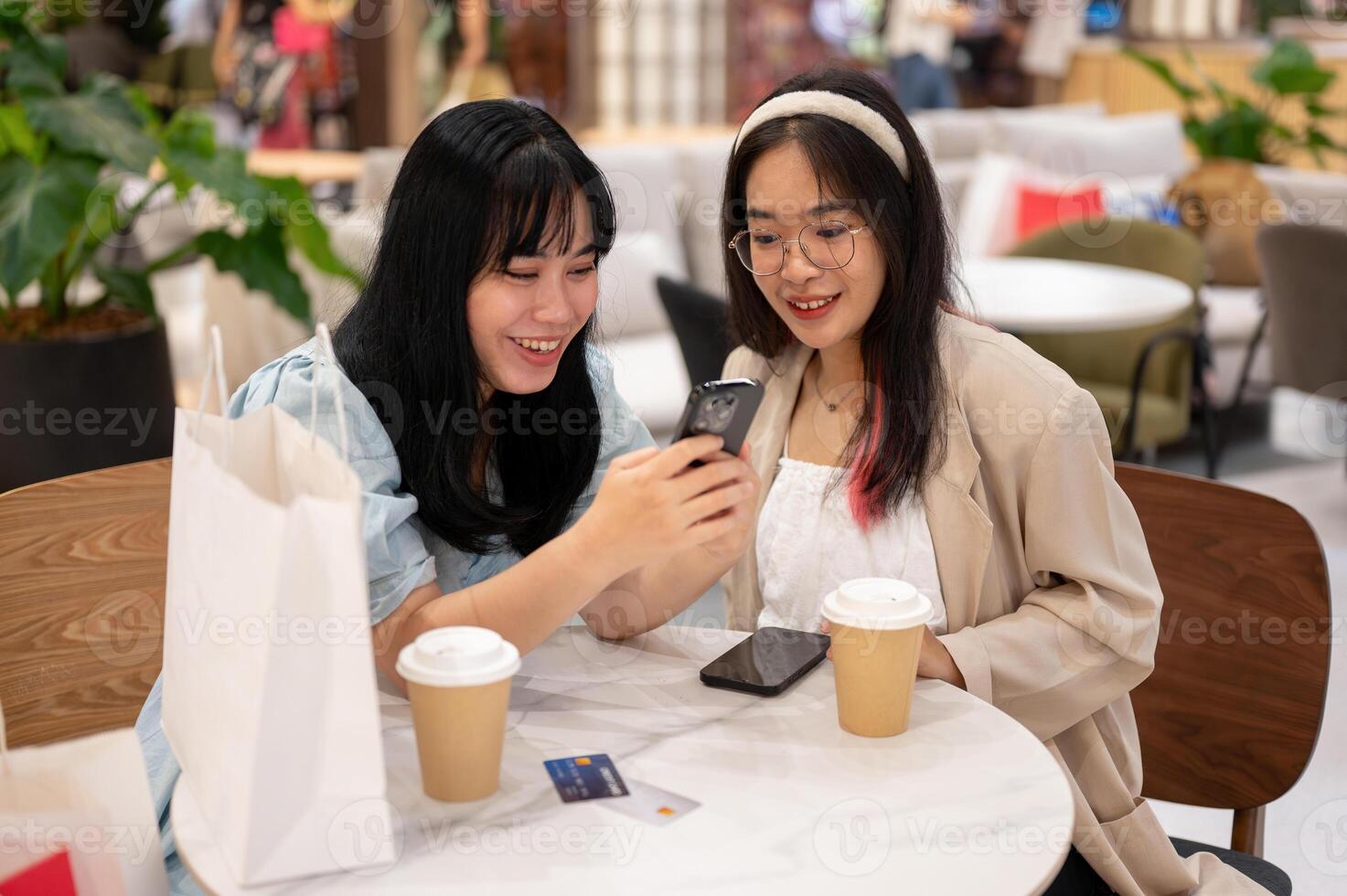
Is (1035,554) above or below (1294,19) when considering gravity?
below

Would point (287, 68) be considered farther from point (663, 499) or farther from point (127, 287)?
point (663, 499)

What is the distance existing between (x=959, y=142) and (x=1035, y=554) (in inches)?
197

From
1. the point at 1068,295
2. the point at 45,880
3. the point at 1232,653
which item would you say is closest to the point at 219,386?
the point at 45,880

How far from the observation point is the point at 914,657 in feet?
4.10

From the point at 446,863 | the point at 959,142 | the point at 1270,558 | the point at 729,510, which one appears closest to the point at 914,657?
the point at 729,510

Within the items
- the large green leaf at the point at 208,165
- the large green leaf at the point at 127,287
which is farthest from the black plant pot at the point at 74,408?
the large green leaf at the point at 208,165

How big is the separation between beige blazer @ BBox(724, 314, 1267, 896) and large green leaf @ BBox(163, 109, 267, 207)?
187cm

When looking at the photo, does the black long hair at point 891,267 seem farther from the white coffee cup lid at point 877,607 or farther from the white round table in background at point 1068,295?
the white round table in background at point 1068,295

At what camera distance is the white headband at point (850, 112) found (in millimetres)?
1579

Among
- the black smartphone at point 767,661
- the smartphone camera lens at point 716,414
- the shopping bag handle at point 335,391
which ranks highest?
the shopping bag handle at point 335,391

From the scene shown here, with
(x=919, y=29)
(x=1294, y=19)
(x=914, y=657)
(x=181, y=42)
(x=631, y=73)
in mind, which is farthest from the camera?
(x=1294, y=19)

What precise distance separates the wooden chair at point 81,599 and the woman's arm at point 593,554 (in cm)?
47

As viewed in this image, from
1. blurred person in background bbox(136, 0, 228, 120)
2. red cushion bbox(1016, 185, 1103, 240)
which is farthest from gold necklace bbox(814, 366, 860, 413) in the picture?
blurred person in background bbox(136, 0, 228, 120)

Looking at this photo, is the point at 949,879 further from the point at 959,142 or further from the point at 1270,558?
the point at 959,142
